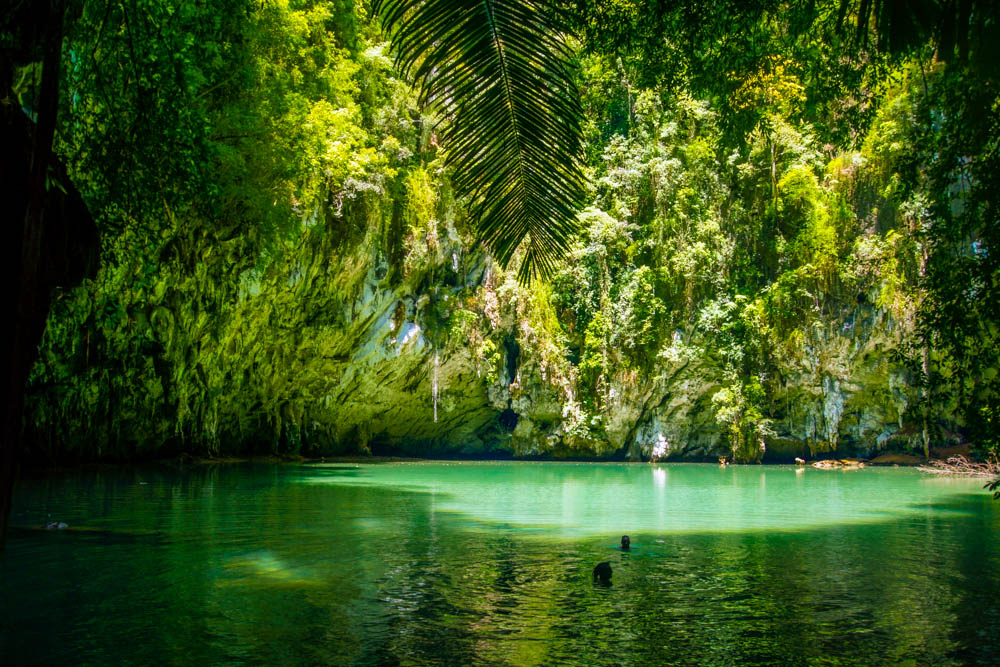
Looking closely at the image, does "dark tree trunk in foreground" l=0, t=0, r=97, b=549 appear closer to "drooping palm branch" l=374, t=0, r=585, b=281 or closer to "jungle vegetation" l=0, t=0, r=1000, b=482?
"jungle vegetation" l=0, t=0, r=1000, b=482

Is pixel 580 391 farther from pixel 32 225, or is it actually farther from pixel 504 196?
pixel 32 225

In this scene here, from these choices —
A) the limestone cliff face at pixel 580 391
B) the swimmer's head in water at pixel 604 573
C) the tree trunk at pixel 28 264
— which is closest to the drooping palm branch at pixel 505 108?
the tree trunk at pixel 28 264

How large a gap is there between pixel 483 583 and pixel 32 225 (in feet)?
14.2

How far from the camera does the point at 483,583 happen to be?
19.1 ft

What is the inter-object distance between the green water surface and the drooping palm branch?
2580 mm

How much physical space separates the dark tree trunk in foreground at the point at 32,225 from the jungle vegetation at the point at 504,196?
0.09 m

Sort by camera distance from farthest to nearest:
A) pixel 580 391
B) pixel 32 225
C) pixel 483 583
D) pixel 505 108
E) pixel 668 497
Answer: pixel 580 391 → pixel 668 497 → pixel 483 583 → pixel 32 225 → pixel 505 108

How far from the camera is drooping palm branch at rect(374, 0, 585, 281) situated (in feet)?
7.18

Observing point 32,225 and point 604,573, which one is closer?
point 32,225

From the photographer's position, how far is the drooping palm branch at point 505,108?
2.19 metres

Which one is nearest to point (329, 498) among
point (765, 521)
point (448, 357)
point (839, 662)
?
point (765, 521)

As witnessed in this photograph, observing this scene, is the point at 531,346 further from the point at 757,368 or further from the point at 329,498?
the point at 329,498

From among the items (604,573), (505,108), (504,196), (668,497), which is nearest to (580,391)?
(668,497)

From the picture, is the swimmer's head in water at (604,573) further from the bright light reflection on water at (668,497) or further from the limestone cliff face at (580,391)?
the limestone cliff face at (580,391)
